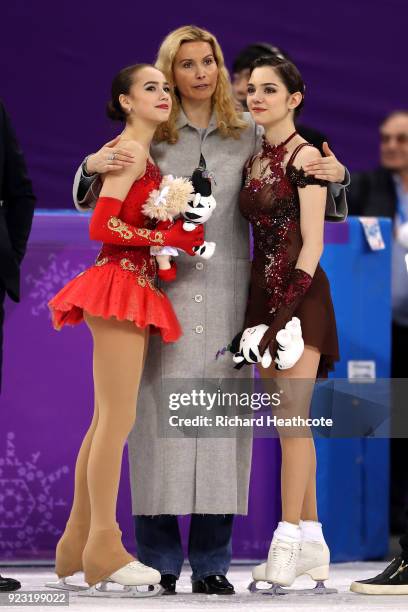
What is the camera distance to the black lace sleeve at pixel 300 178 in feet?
17.0

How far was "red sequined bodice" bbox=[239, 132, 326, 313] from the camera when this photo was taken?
17.0 ft

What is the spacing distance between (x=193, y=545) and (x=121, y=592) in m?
0.36

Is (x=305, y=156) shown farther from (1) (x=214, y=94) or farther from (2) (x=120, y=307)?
(2) (x=120, y=307)

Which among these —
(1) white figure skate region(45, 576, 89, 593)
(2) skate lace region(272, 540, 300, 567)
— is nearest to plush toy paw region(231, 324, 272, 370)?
(2) skate lace region(272, 540, 300, 567)

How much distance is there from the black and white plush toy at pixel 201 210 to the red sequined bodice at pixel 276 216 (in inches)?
6.2

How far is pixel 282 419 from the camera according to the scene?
5227 mm

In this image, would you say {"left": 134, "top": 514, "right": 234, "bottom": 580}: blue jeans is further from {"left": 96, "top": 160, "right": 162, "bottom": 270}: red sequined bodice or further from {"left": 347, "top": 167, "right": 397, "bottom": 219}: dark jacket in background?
{"left": 347, "top": 167, "right": 397, "bottom": 219}: dark jacket in background

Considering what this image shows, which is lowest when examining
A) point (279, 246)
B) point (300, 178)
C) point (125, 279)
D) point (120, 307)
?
point (120, 307)

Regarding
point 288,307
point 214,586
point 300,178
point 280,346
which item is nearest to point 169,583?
point 214,586

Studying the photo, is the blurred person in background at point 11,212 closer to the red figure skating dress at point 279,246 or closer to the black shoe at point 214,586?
the black shoe at point 214,586

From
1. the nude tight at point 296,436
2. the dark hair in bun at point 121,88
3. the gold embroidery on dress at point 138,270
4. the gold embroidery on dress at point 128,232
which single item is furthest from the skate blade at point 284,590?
the dark hair in bun at point 121,88

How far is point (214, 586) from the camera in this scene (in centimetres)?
531

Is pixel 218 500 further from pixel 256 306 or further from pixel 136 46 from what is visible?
pixel 136 46

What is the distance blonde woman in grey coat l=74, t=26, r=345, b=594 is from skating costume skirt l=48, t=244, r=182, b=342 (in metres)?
0.15
